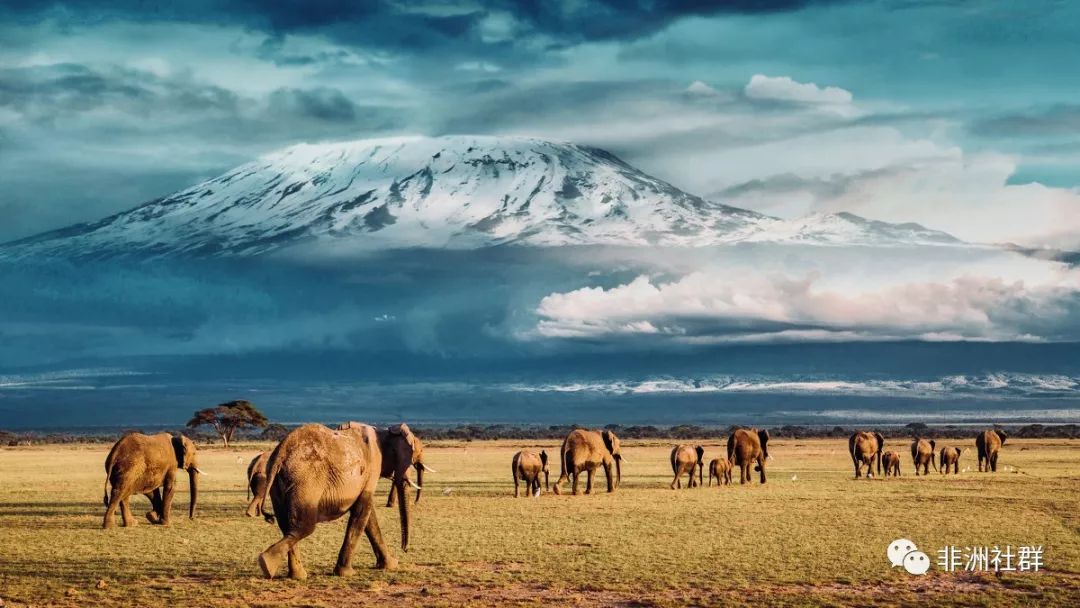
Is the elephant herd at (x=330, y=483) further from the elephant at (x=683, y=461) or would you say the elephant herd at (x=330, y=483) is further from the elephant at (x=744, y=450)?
the elephant at (x=744, y=450)

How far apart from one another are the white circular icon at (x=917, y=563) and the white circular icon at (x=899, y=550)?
117mm

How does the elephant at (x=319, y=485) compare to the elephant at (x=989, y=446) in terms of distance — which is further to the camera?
the elephant at (x=989, y=446)

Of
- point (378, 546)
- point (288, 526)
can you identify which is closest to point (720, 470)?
point (378, 546)

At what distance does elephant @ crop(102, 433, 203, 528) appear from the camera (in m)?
23.0

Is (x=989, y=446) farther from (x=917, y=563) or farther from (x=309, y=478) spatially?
(x=309, y=478)

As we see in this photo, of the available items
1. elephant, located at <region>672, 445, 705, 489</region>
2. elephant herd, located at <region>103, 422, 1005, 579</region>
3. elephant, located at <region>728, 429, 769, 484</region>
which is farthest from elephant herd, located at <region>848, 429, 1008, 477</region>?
elephant herd, located at <region>103, 422, 1005, 579</region>

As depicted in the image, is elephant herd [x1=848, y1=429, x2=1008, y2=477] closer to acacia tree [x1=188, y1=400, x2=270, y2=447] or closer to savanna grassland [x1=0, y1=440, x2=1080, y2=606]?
savanna grassland [x1=0, y1=440, x2=1080, y2=606]

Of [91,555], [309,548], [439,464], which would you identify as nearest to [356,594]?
[309,548]

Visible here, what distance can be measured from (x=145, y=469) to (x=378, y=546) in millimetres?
8769

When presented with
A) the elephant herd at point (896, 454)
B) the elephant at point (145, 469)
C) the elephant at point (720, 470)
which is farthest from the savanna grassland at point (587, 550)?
the elephant herd at point (896, 454)

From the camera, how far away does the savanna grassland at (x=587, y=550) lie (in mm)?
14961

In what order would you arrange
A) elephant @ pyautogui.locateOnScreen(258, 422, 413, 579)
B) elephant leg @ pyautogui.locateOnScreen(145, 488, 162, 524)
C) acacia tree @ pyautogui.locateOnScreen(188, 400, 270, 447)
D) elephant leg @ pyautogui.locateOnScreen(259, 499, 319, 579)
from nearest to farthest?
elephant leg @ pyautogui.locateOnScreen(259, 499, 319, 579) → elephant @ pyautogui.locateOnScreen(258, 422, 413, 579) → elephant leg @ pyautogui.locateOnScreen(145, 488, 162, 524) → acacia tree @ pyautogui.locateOnScreen(188, 400, 270, 447)

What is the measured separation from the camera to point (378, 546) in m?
16.6

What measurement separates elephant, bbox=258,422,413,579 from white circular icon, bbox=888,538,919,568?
25.2 feet
